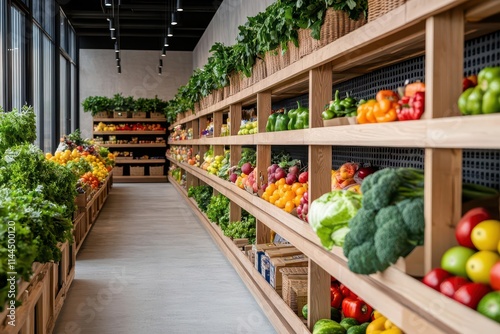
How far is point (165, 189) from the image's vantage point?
51.9ft

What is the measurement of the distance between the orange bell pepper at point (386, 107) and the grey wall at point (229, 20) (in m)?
4.95

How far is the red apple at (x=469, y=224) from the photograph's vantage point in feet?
5.96

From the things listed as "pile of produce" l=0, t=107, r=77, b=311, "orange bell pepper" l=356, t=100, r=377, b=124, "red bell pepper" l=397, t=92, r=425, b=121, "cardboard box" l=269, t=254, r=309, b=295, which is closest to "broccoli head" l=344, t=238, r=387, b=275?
"red bell pepper" l=397, t=92, r=425, b=121

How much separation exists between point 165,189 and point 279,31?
40.4 feet

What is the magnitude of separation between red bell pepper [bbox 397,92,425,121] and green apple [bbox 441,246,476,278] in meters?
0.52

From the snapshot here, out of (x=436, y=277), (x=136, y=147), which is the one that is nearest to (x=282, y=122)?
(x=436, y=277)

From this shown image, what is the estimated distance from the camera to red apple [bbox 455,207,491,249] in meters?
1.82

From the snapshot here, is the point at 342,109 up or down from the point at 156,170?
up

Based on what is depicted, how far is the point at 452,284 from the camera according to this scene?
178cm

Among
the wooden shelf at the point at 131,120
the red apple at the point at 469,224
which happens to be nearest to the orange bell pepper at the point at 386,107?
the red apple at the point at 469,224

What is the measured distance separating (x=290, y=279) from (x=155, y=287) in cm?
183

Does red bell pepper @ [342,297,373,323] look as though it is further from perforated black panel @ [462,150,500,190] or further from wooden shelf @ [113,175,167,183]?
wooden shelf @ [113,175,167,183]

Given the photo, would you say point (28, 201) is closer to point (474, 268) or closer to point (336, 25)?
point (336, 25)

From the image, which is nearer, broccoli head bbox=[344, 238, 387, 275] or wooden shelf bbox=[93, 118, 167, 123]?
broccoli head bbox=[344, 238, 387, 275]
